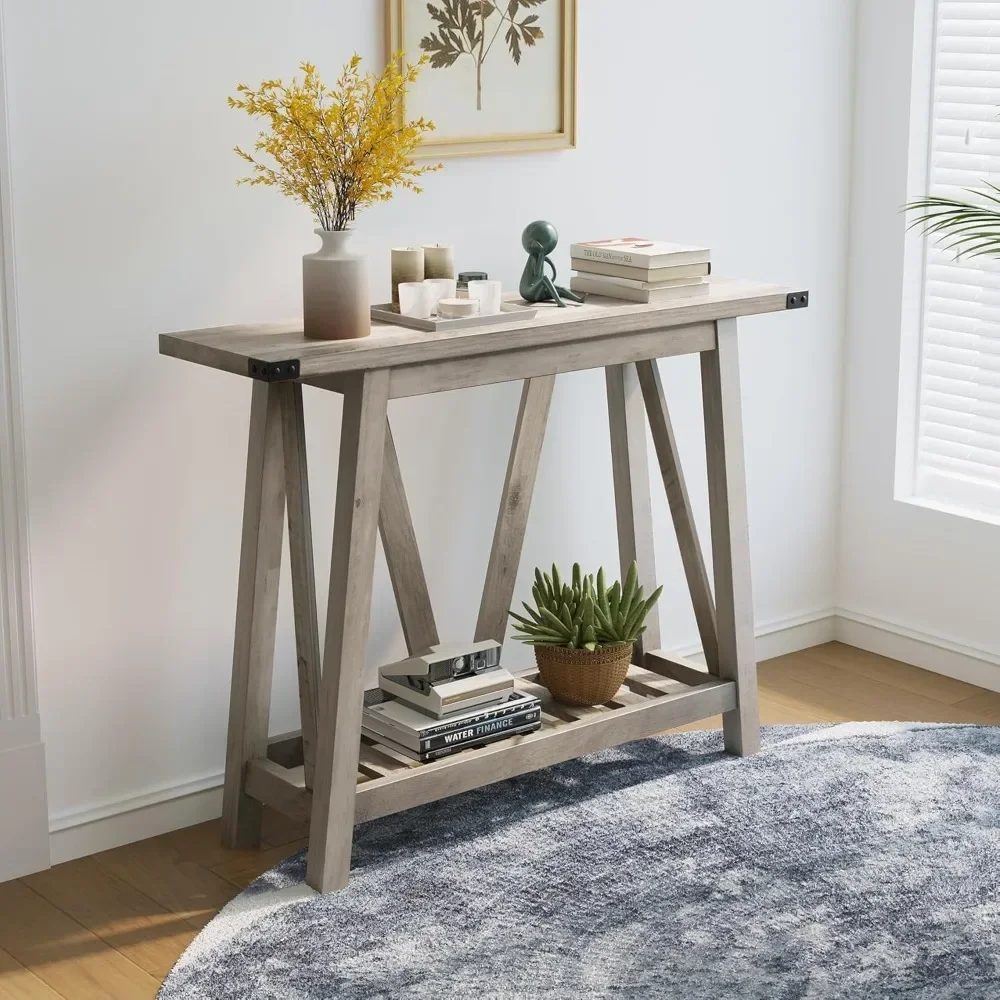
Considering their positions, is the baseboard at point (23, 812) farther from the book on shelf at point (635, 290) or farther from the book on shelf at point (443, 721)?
the book on shelf at point (635, 290)

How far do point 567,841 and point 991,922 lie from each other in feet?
2.51

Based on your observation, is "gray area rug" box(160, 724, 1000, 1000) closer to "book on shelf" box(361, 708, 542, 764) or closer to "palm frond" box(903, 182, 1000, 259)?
"book on shelf" box(361, 708, 542, 764)

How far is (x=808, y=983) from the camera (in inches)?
92.4

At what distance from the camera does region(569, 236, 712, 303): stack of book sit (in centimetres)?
290

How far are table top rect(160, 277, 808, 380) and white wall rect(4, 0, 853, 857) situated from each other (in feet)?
0.73

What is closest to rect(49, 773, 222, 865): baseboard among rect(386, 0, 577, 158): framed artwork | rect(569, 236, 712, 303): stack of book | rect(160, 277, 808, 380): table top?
rect(160, 277, 808, 380): table top

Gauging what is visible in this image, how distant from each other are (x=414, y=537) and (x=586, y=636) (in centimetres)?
40

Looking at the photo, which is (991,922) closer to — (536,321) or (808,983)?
(808,983)

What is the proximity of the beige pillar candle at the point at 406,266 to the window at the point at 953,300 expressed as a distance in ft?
5.22

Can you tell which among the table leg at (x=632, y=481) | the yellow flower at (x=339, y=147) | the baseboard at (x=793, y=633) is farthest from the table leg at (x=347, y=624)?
the baseboard at (x=793, y=633)

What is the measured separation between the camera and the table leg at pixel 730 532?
3059mm

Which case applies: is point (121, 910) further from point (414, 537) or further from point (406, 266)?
point (406, 266)

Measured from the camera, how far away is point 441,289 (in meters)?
2.76

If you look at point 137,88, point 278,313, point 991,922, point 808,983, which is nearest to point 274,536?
point 278,313
